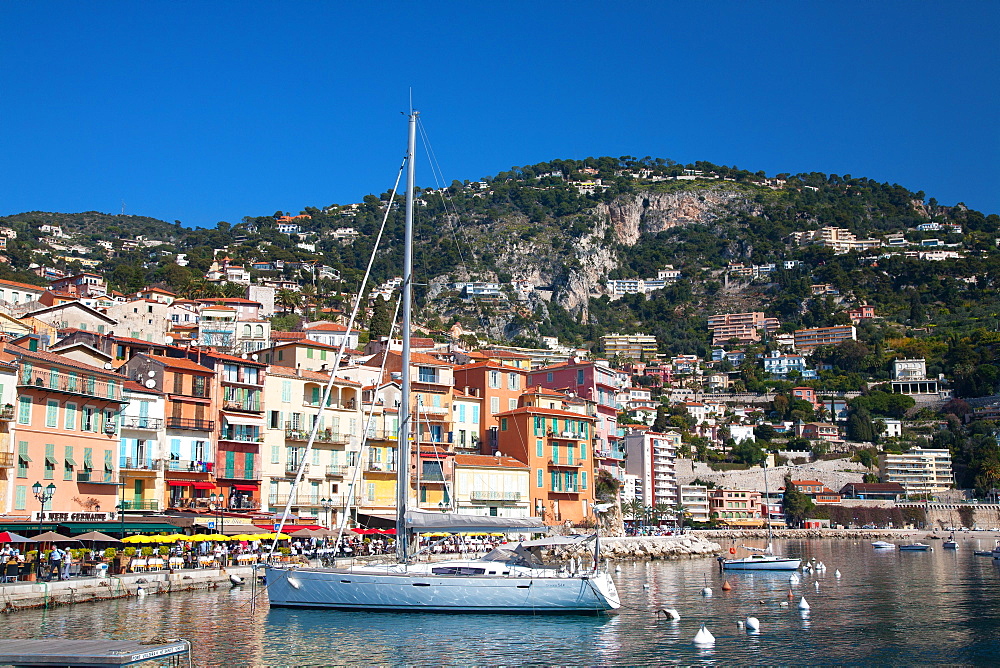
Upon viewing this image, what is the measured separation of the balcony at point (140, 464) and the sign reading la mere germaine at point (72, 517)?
419 cm

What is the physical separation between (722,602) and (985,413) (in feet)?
466

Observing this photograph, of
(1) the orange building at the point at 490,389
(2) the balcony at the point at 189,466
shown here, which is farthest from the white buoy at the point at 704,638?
(1) the orange building at the point at 490,389

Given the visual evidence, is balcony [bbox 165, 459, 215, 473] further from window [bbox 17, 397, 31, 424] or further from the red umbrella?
the red umbrella

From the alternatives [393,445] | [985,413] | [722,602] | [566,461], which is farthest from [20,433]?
[985,413]

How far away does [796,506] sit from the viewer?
13300 centimetres

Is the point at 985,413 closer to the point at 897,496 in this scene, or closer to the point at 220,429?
the point at 897,496

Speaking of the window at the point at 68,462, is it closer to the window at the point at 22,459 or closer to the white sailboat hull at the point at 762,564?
the window at the point at 22,459

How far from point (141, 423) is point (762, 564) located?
37.2 m

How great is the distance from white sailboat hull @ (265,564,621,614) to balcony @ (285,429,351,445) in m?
22.9

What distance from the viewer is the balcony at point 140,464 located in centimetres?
4503

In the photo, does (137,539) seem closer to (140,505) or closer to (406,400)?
(140,505)

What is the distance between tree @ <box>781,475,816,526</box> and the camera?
132750 mm

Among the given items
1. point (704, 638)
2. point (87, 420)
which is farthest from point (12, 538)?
point (704, 638)

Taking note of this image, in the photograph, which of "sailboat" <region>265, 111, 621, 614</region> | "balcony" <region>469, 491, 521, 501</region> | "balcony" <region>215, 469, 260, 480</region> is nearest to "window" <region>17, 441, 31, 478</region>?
"balcony" <region>215, 469, 260, 480</region>
